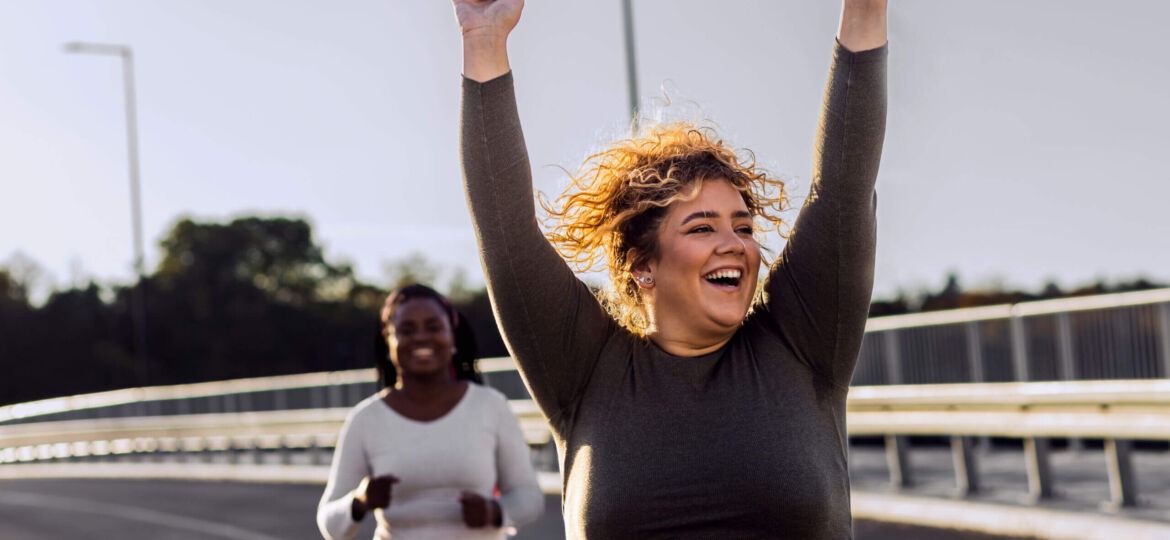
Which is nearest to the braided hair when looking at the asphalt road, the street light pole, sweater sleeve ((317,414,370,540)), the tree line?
sweater sleeve ((317,414,370,540))

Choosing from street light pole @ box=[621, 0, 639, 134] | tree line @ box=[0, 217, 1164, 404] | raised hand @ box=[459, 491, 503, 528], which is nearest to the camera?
raised hand @ box=[459, 491, 503, 528]

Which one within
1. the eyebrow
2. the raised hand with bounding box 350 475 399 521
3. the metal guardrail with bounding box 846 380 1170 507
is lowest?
the metal guardrail with bounding box 846 380 1170 507

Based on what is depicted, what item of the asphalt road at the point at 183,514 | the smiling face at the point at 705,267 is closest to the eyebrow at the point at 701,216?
the smiling face at the point at 705,267

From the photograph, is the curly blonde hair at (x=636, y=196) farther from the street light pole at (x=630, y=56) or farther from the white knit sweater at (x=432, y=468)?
the street light pole at (x=630, y=56)

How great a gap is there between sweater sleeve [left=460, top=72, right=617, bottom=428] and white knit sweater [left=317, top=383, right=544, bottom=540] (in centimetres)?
236

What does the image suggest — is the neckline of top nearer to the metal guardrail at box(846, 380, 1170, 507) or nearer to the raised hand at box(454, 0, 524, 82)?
the raised hand at box(454, 0, 524, 82)

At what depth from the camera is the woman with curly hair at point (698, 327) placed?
8.28ft

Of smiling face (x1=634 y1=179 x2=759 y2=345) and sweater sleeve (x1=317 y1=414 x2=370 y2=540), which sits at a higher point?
smiling face (x1=634 y1=179 x2=759 y2=345)

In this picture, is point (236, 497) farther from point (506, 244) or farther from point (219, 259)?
point (219, 259)

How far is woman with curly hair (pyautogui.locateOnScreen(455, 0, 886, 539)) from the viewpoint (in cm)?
252

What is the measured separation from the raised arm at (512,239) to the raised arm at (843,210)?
1.25ft

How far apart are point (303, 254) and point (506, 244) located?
80.9 meters

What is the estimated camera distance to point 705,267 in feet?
8.89

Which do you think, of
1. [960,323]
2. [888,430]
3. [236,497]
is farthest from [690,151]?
[236,497]
